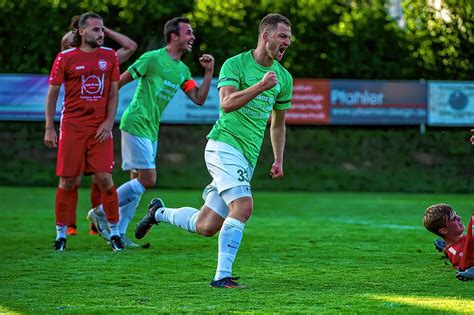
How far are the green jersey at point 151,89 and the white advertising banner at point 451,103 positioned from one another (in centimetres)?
1602

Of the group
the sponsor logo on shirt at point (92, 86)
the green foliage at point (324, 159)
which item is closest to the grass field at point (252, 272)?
the sponsor logo on shirt at point (92, 86)

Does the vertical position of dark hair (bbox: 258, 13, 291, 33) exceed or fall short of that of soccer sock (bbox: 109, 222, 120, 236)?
it exceeds it

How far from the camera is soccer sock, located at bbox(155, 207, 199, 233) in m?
8.35

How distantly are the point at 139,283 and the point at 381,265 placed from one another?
2.28 m

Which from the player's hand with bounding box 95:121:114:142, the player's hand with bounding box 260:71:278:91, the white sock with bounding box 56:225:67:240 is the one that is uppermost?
the player's hand with bounding box 260:71:278:91

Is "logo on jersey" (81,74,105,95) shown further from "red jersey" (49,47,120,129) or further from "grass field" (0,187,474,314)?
"grass field" (0,187,474,314)

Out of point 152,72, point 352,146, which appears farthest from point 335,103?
point 152,72

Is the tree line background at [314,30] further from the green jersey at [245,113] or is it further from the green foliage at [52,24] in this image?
the green jersey at [245,113]

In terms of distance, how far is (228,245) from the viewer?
7.39 m

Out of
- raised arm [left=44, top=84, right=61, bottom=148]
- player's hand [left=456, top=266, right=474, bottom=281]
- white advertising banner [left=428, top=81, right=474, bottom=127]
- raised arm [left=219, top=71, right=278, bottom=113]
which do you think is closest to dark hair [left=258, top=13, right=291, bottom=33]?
raised arm [left=219, top=71, right=278, bottom=113]

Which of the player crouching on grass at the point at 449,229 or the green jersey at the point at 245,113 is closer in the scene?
the green jersey at the point at 245,113

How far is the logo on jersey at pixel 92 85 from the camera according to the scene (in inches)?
400

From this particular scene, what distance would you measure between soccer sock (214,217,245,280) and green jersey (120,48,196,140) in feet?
11.7

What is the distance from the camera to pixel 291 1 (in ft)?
94.7
